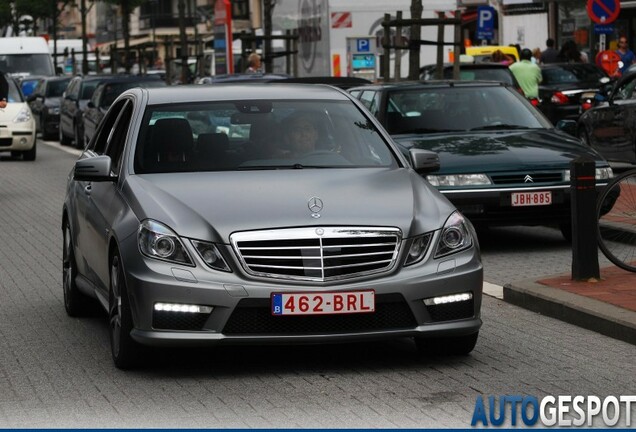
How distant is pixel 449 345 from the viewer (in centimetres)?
834

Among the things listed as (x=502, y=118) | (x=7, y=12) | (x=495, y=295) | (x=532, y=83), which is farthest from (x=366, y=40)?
(x=7, y=12)

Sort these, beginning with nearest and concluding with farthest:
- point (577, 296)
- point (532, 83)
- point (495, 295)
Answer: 1. point (577, 296)
2. point (495, 295)
3. point (532, 83)

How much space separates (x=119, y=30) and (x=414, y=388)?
115 metres

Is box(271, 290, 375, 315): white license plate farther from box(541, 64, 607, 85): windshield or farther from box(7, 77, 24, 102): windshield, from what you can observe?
box(541, 64, 607, 85): windshield

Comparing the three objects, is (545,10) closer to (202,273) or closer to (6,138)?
(6,138)

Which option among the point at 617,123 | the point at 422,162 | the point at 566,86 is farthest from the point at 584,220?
the point at 566,86

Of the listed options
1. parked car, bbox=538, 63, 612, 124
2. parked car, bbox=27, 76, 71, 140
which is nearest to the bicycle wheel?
parked car, bbox=538, 63, 612, 124

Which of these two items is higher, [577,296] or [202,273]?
[202,273]

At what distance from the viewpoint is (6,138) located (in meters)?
30.6

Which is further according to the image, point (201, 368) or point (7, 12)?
point (7, 12)

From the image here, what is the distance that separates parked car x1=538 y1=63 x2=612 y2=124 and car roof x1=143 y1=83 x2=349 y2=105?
20569mm

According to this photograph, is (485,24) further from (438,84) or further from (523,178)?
(523,178)

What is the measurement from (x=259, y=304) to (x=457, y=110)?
25.5 ft

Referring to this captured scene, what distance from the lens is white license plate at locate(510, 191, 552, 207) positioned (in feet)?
44.5
